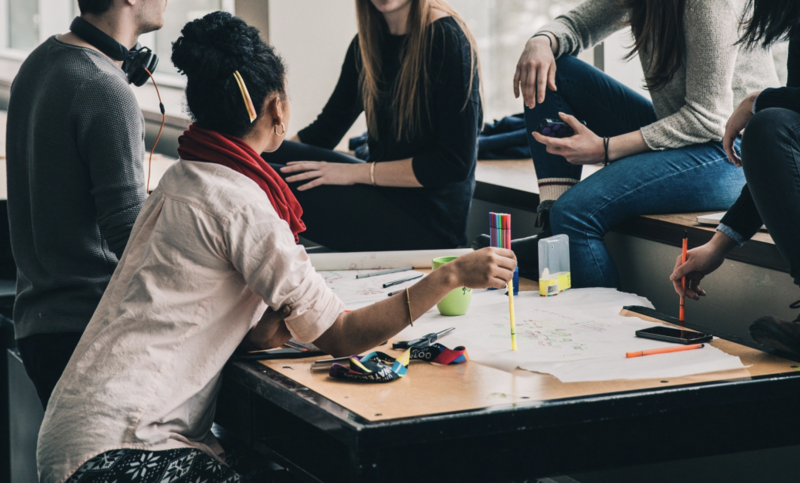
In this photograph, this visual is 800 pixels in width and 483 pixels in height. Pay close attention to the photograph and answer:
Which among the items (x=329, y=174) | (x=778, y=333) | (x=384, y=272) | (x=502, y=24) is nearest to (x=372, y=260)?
(x=384, y=272)

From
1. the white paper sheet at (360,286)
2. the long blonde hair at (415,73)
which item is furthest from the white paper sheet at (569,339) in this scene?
the long blonde hair at (415,73)

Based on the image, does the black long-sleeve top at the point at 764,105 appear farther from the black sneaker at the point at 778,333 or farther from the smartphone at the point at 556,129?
the smartphone at the point at 556,129

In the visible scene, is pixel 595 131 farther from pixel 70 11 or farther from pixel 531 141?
pixel 70 11

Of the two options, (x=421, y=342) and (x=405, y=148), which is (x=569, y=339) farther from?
(x=405, y=148)

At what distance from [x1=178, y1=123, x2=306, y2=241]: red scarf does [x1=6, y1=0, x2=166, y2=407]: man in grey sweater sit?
0.27m

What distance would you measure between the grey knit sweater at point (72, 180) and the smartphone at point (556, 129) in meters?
0.85

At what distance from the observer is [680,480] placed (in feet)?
5.47

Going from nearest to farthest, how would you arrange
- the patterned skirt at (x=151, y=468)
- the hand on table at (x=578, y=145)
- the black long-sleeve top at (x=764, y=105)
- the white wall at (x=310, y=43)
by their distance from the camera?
the patterned skirt at (x=151, y=468)
the black long-sleeve top at (x=764, y=105)
the hand on table at (x=578, y=145)
the white wall at (x=310, y=43)

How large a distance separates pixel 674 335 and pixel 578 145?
2.13 ft

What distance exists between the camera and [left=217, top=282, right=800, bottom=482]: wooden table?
0.85 metres

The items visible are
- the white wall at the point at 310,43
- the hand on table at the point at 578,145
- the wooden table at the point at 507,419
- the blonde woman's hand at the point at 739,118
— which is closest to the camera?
the wooden table at the point at 507,419

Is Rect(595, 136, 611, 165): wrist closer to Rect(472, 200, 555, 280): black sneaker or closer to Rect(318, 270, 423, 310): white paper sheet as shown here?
Rect(472, 200, 555, 280): black sneaker

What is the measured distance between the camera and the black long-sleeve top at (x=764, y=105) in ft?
3.91

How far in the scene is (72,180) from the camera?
134 cm
